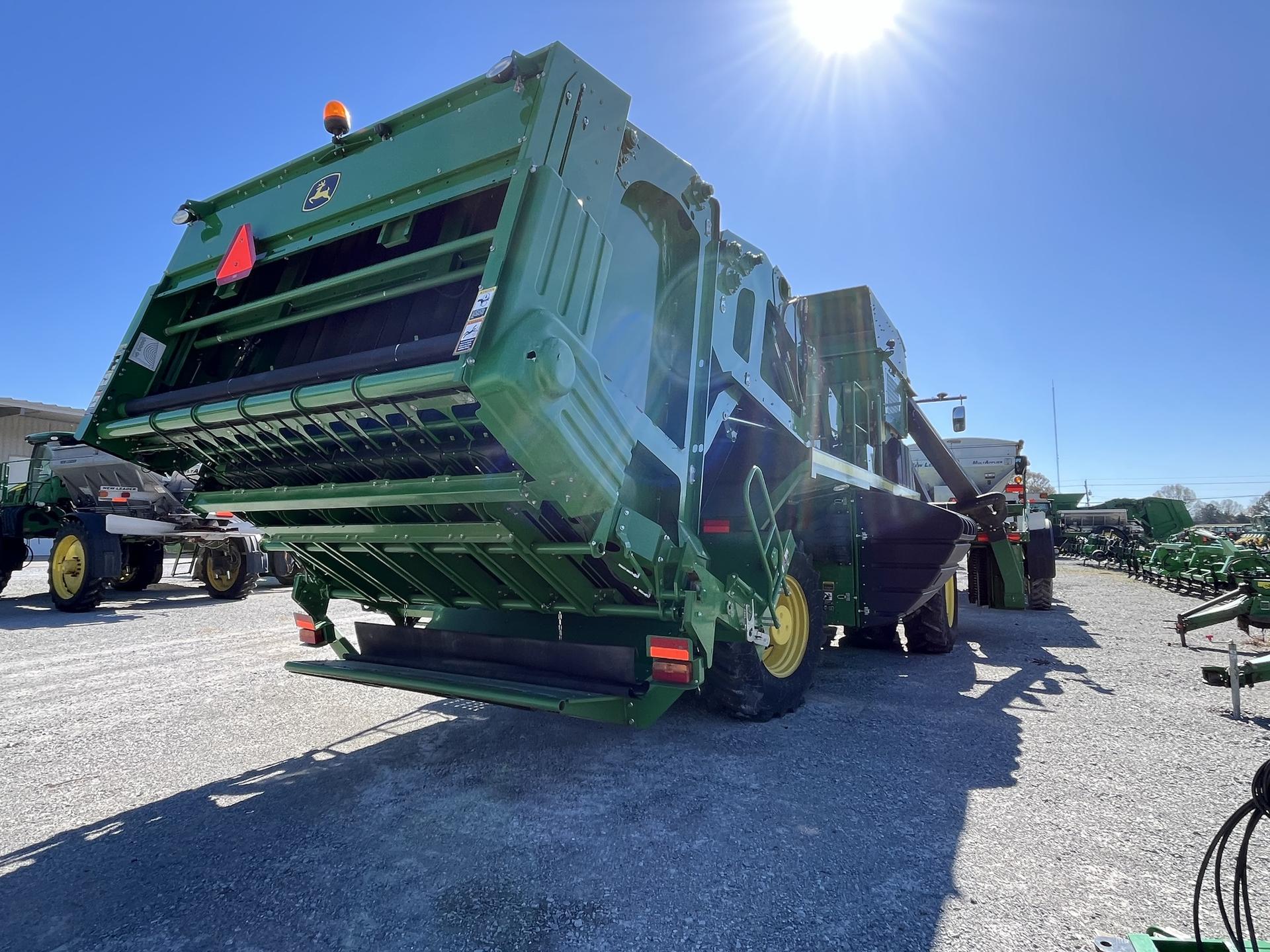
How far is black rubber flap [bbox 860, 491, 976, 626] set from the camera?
6070 millimetres

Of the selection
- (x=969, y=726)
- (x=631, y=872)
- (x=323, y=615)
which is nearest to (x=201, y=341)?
(x=323, y=615)

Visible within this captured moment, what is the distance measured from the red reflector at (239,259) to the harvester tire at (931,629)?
6.68m

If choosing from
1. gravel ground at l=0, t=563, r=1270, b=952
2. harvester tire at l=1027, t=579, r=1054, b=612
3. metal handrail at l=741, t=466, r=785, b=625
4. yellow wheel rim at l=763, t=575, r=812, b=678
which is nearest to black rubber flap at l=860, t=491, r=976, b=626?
gravel ground at l=0, t=563, r=1270, b=952

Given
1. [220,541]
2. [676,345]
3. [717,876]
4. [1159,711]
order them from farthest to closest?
[220,541] < [1159,711] < [676,345] < [717,876]

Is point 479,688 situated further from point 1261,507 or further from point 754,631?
point 1261,507

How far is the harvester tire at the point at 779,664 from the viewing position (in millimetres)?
4547

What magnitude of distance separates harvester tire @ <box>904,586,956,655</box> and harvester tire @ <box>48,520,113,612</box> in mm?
11364

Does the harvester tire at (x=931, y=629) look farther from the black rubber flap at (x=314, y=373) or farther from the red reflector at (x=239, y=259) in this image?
the red reflector at (x=239, y=259)

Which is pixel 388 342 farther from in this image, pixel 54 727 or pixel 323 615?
pixel 54 727

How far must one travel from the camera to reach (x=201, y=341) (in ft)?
13.0

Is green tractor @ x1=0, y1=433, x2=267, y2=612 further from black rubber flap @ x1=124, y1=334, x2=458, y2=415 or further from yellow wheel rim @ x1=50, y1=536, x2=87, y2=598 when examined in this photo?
black rubber flap @ x1=124, y1=334, x2=458, y2=415

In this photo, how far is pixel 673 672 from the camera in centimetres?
348

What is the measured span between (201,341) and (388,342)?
1371 millimetres

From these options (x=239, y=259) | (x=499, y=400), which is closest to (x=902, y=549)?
(x=499, y=400)
